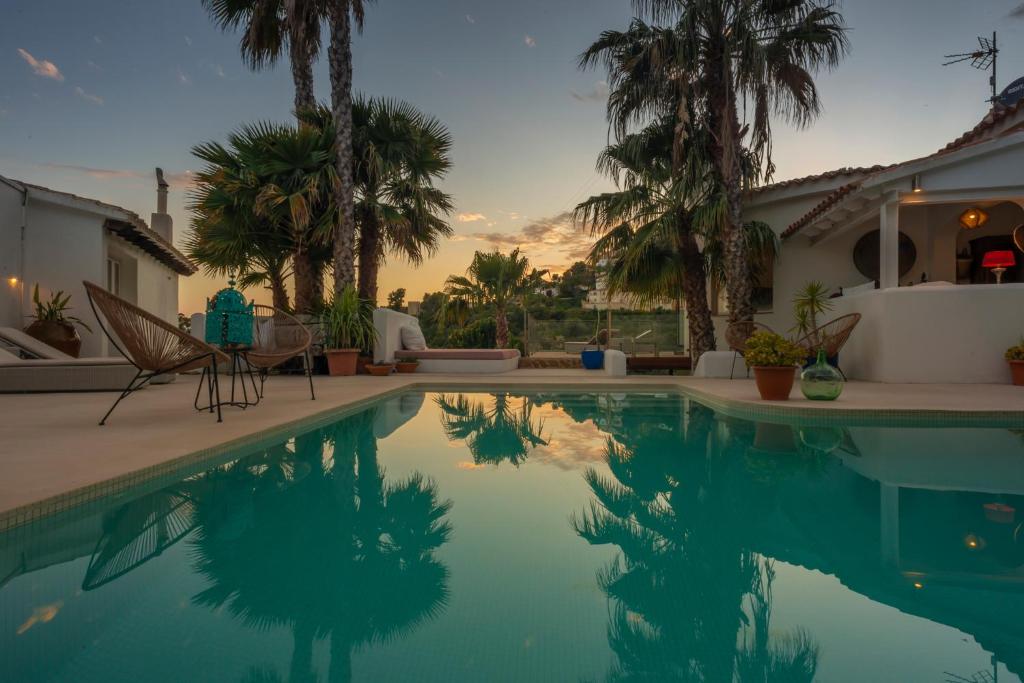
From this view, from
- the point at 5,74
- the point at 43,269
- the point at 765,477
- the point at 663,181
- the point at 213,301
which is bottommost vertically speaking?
the point at 765,477

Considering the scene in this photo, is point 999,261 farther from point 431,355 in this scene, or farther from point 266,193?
point 266,193

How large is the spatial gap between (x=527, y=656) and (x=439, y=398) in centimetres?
643

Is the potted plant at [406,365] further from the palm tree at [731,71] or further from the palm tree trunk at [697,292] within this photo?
the palm tree at [731,71]

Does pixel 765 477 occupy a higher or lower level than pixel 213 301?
lower

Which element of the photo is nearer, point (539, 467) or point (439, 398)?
point (539, 467)

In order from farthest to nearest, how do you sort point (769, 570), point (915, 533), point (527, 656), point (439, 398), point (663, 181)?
point (663, 181) < point (439, 398) < point (915, 533) < point (769, 570) < point (527, 656)

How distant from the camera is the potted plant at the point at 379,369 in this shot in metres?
10.3

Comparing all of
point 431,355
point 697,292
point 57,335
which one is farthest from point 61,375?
point 697,292

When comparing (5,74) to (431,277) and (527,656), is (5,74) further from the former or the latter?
(527,656)

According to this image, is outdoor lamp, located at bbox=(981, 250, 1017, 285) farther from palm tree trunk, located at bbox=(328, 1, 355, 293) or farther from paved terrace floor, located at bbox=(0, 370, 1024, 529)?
palm tree trunk, located at bbox=(328, 1, 355, 293)

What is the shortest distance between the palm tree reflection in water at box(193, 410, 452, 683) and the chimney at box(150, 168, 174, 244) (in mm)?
17170

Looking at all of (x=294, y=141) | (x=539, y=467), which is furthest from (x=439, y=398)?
(x=294, y=141)

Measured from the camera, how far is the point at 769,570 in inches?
82.1

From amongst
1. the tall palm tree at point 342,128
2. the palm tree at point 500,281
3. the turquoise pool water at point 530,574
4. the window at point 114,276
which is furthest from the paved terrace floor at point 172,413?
the palm tree at point 500,281
